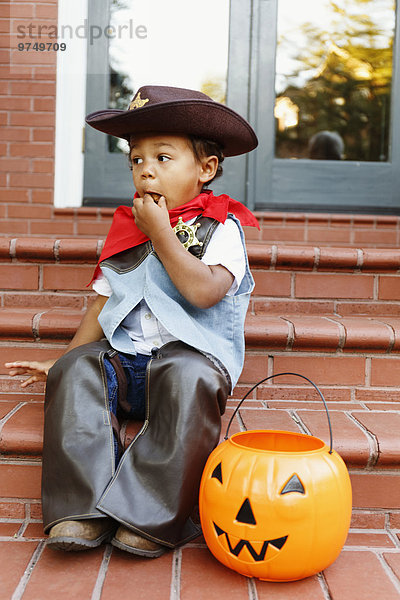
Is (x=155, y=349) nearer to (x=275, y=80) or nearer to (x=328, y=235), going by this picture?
Answer: (x=328, y=235)

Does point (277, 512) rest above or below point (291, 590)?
above

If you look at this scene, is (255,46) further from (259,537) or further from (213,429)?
(259,537)

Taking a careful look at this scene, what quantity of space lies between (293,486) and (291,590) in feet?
0.87

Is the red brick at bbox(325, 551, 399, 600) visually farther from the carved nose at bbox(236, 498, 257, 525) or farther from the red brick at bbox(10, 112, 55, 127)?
the red brick at bbox(10, 112, 55, 127)

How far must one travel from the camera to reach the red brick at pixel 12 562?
51.5 inches

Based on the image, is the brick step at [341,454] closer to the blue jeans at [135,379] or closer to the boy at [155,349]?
the blue jeans at [135,379]

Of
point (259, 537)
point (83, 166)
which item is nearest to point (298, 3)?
point (83, 166)

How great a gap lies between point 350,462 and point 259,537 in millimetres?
493

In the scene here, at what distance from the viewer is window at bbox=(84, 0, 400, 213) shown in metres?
3.45

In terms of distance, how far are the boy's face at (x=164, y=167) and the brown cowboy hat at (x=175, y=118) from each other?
0.04m

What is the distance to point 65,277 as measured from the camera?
2.62 meters

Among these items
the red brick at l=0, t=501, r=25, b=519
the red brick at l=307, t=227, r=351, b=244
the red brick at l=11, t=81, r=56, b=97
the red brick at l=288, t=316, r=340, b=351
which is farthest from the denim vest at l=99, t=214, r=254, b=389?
the red brick at l=11, t=81, r=56, b=97

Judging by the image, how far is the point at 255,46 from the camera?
342 cm

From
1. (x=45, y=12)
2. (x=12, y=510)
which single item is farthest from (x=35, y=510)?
(x=45, y=12)
